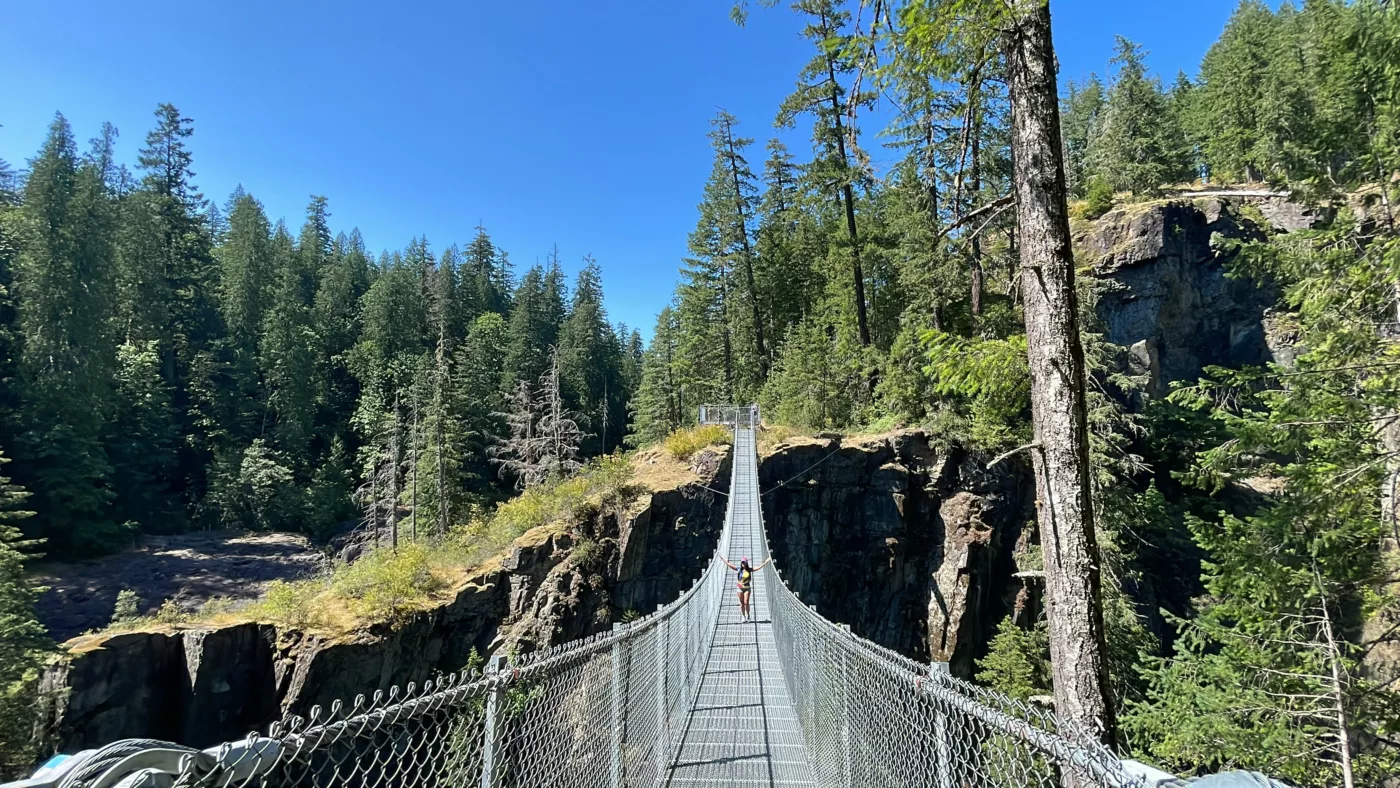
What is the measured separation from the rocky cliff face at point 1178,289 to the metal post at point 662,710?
19.7 meters

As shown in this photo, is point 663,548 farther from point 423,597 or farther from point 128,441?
point 128,441

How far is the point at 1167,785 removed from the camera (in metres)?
0.93

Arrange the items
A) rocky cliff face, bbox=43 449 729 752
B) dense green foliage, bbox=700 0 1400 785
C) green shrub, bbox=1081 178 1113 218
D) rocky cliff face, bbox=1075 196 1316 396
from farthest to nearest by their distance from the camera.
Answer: green shrub, bbox=1081 178 1113 218 < rocky cliff face, bbox=1075 196 1316 396 < rocky cliff face, bbox=43 449 729 752 < dense green foliage, bbox=700 0 1400 785

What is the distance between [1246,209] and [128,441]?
44723 mm

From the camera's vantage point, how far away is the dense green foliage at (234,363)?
2241cm

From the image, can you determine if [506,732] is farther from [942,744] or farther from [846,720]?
[846,720]

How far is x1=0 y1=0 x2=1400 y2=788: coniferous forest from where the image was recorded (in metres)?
4.75

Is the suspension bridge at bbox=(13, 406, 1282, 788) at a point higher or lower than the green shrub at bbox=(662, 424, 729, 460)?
lower

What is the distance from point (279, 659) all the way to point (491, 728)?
1106cm

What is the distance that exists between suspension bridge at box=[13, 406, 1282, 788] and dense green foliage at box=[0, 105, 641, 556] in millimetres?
18277

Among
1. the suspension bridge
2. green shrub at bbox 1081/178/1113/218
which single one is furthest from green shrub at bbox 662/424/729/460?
green shrub at bbox 1081/178/1113/218

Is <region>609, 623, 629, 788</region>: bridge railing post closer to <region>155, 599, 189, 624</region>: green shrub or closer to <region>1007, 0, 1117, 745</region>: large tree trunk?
<region>1007, 0, 1117, 745</region>: large tree trunk

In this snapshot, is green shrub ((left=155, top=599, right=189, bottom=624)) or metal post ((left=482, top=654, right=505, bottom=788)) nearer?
metal post ((left=482, top=654, right=505, bottom=788))

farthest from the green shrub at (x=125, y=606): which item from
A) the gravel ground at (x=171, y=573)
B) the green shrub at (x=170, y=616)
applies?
the green shrub at (x=170, y=616)
